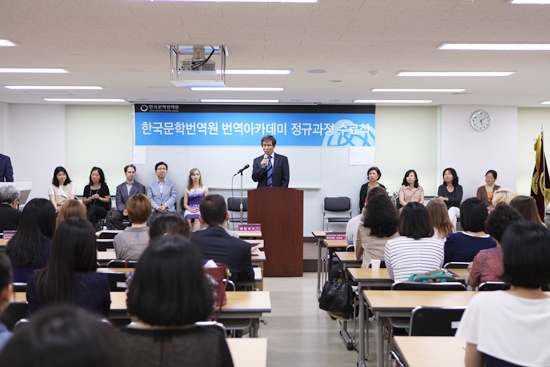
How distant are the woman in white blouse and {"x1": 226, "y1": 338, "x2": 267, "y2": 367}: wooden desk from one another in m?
8.40

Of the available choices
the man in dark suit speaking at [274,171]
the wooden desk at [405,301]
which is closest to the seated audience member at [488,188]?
the man in dark suit speaking at [274,171]

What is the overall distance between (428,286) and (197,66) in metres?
3.71

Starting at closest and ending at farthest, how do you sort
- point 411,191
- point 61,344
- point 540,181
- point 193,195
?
point 61,344
point 540,181
point 193,195
point 411,191

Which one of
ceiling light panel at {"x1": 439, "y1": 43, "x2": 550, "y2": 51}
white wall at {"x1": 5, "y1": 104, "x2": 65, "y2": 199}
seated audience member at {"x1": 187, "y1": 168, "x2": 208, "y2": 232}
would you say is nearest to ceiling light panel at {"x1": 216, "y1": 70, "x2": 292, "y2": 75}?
ceiling light panel at {"x1": 439, "y1": 43, "x2": 550, "y2": 51}

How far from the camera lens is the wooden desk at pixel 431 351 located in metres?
2.31

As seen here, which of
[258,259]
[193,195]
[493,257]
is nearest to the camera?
[493,257]

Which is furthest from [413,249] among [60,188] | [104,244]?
[60,188]

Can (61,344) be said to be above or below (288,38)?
below

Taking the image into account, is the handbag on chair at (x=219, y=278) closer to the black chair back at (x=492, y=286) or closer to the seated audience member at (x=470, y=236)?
the black chair back at (x=492, y=286)

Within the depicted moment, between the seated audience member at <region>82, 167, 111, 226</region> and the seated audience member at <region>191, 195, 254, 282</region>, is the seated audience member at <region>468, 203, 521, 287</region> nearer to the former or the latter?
the seated audience member at <region>191, 195, 254, 282</region>

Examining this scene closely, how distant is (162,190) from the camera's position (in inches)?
423

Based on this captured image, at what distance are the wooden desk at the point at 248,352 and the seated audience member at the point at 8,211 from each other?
13.6 feet

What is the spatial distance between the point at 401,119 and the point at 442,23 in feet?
23.4

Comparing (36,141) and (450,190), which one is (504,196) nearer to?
(450,190)
